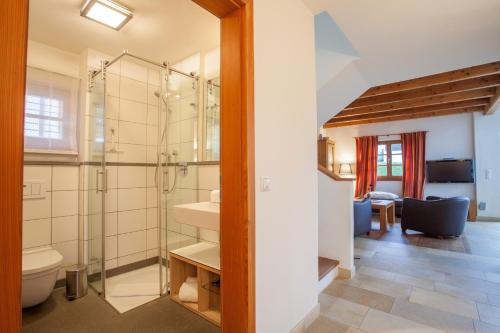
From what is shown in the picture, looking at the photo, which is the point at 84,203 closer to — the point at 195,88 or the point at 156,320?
the point at 156,320

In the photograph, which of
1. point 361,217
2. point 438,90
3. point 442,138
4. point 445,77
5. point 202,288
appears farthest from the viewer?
point 442,138

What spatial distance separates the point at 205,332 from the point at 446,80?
4.50 metres

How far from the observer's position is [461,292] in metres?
2.40

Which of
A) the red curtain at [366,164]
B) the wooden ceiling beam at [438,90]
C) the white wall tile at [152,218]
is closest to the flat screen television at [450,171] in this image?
the red curtain at [366,164]

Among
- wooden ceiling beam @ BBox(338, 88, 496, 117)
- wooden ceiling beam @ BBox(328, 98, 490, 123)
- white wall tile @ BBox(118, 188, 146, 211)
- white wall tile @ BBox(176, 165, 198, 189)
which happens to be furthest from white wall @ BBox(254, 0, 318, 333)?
wooden ceiling beam @ BBox(328, 98, 490, 123)

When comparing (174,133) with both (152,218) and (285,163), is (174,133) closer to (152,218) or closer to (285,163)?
(152,218)

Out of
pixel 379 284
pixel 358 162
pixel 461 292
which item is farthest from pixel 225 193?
pixel 358 162

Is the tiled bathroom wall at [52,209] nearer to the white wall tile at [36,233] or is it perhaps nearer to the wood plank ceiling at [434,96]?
the white wall tile at [36,233]

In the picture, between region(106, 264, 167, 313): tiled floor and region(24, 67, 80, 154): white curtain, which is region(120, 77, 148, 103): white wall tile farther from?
region(106, 264, 167, 313): tiled floor

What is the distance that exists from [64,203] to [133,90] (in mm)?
1370

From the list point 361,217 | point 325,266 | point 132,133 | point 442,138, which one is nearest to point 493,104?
point 442,138

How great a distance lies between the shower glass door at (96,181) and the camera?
8.02 ft

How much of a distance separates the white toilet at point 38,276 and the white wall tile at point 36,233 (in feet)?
0.69

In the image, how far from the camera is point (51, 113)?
250 cm
